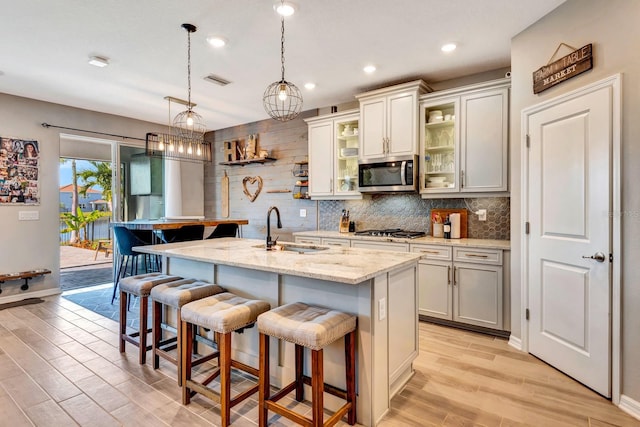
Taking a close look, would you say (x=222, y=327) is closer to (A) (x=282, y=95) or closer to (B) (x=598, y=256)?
(A) (x=282, y=95)

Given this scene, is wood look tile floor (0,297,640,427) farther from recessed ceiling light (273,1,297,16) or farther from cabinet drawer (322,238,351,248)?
recessed ceiling light (273,1,297,16)

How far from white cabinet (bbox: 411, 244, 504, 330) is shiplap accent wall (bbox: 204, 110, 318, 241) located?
2129 mm

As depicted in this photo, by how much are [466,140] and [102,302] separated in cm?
481

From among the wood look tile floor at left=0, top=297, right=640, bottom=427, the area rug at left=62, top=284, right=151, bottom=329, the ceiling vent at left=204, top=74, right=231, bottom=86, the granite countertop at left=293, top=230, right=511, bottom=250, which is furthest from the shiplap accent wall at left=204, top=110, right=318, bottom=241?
the wood look tile floor at left=0, top=297, right=640, bottom=427

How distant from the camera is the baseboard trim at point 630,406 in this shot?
2018 mm

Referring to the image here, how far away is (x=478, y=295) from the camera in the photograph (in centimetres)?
331

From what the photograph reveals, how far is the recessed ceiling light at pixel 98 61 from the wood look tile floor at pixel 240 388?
271cm

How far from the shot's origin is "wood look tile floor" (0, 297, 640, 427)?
6.60 ft

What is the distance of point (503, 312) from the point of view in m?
3.20

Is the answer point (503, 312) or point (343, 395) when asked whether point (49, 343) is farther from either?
point (503, 312)

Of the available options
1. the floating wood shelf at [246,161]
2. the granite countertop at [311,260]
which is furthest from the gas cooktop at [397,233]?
the floating wood shelf at [246,161]

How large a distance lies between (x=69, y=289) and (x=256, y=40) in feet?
14.9

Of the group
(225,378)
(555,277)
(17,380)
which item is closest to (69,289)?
(17,380)

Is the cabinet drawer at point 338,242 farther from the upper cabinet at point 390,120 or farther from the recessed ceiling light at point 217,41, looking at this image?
the recessed ceiling light at point 217,41
